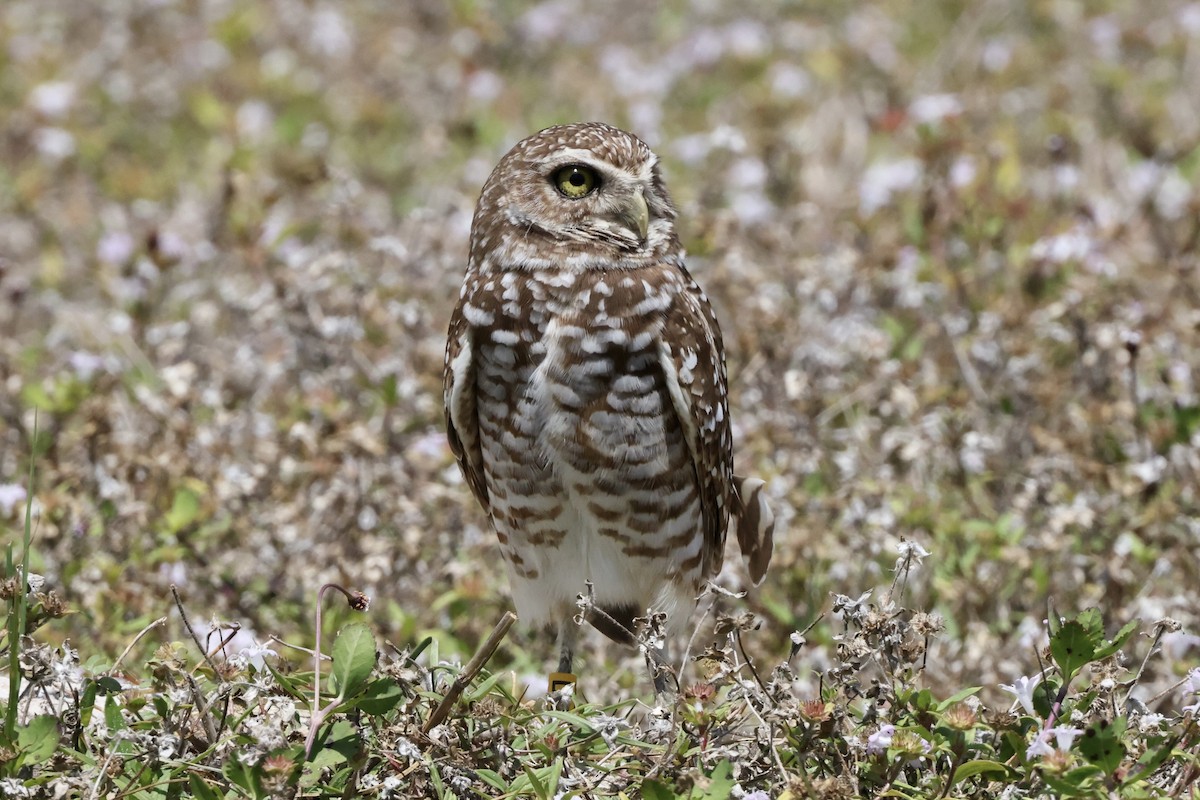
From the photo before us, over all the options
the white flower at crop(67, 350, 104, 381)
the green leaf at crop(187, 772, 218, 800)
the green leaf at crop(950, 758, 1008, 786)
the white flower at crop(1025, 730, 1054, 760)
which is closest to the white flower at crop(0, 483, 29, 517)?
the white flower at crop(67, 350, 104, 381)

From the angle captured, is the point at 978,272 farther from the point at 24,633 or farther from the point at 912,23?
the point at 24,633

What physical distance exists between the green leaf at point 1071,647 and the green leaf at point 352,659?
138 cm

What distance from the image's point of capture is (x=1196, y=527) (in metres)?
4.81

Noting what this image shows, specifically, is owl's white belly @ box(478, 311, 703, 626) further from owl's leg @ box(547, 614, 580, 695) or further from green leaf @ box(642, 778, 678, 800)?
green leaf @ box(642, 778, 678, 800)

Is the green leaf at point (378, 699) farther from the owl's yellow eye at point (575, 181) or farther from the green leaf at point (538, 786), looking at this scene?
the owl's yellow eye at point (575, 181)

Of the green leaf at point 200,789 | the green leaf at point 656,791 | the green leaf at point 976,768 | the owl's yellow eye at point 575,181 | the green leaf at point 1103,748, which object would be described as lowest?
the green leaf at point 200,789

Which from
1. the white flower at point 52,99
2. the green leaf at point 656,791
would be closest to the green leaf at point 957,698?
the green leaf at point 656,791

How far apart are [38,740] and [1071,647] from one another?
2.07 metres

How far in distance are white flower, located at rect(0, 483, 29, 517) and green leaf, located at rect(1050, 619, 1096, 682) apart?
324 cm

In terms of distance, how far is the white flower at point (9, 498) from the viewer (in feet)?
15.8

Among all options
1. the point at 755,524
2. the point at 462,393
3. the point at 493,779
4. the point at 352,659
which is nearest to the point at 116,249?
the point at 462,393

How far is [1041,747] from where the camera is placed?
9.74 ft

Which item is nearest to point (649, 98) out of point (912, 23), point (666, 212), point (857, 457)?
point (912, 23)

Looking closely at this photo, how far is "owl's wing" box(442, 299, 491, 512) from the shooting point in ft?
13.4
